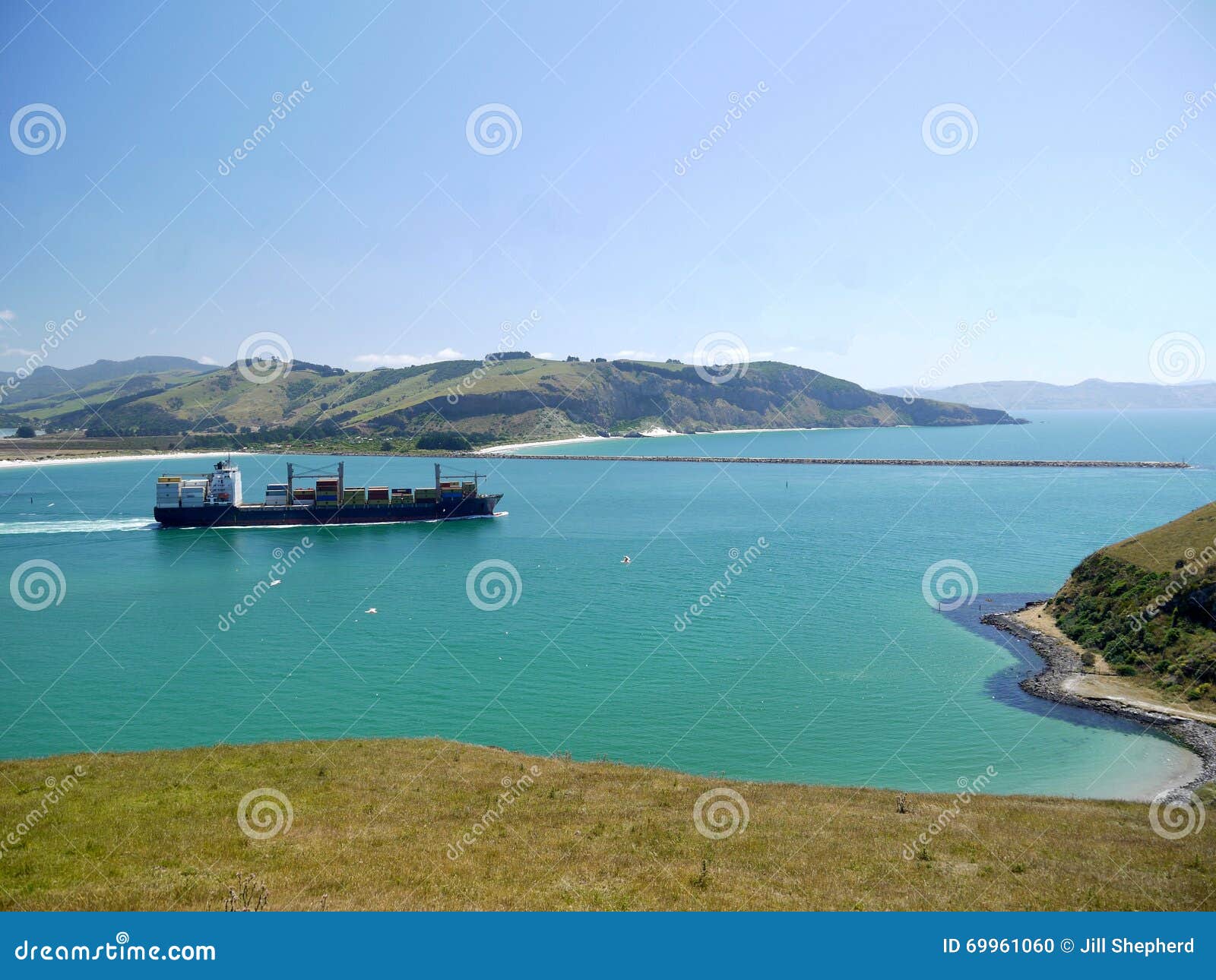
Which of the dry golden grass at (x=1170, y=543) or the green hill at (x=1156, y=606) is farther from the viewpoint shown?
the dry golden grass at (x=1170, y=543)

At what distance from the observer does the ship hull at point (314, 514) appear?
88.2 metres

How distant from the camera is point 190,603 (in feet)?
173

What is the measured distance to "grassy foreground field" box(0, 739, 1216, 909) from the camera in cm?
1266

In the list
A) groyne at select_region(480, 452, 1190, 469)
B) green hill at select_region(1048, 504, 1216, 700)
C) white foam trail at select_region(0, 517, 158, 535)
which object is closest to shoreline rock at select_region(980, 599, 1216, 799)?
green hill at select_region(1048, 504, 1216, 700)

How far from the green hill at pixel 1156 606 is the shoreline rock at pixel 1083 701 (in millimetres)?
1718

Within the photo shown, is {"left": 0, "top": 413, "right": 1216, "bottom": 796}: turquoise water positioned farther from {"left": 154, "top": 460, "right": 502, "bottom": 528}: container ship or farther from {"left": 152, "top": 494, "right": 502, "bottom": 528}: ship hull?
{"left": 154, "top": 460, "right": 502, "bottom": 528}: container ship

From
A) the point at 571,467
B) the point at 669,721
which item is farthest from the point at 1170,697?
the point at 571,467

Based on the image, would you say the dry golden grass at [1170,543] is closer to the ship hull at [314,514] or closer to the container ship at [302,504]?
the container ship at [302,504]

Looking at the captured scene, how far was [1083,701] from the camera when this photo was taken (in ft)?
108

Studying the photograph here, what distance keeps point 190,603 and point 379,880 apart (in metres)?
46.2

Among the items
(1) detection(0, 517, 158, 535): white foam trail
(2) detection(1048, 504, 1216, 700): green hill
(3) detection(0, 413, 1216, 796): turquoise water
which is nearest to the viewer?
(3) detection(0, 413, 1216, 796): turquoise water

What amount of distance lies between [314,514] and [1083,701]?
81.7 metres

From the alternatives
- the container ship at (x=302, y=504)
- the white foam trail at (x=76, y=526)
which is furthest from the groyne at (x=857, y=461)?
the white foam trail at (x=76, y=526)

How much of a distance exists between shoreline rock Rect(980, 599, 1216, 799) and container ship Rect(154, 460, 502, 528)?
201ft
